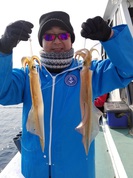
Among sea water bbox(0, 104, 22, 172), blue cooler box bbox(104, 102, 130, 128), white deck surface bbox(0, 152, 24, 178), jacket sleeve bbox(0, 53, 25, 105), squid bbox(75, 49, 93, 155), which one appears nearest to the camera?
squid bbox(75, 49, 93, 155)

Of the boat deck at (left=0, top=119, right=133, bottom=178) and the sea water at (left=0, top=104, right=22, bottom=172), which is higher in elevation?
the boat deck at (left=0, top=119, right=133, bottom=178)

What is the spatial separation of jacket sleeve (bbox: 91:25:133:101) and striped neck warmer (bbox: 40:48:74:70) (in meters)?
0.27

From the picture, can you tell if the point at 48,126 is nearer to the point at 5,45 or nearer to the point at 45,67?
the point at 45,67

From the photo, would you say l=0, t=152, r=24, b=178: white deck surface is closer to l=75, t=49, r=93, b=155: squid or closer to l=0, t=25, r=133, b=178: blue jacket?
l=0, t=25, r=133, b=178: blue jacket

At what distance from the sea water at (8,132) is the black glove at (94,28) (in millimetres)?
4626

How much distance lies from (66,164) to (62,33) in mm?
1090

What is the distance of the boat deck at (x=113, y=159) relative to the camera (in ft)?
10.9

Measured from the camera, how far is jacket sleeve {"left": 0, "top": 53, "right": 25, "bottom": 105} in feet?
5.85

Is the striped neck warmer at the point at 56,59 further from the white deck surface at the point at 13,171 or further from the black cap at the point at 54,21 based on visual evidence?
the white deck surface at the point at 13,171

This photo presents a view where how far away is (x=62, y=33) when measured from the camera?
1.93 m

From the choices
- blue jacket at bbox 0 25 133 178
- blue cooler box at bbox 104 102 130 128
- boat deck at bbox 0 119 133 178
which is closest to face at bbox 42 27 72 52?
blue jacket at bbox 0 25 133 178

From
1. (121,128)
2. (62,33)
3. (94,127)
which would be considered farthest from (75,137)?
(121,128)

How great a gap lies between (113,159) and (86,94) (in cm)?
241

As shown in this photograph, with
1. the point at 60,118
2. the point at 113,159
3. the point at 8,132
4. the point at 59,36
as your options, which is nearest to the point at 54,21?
the point at 59,36
